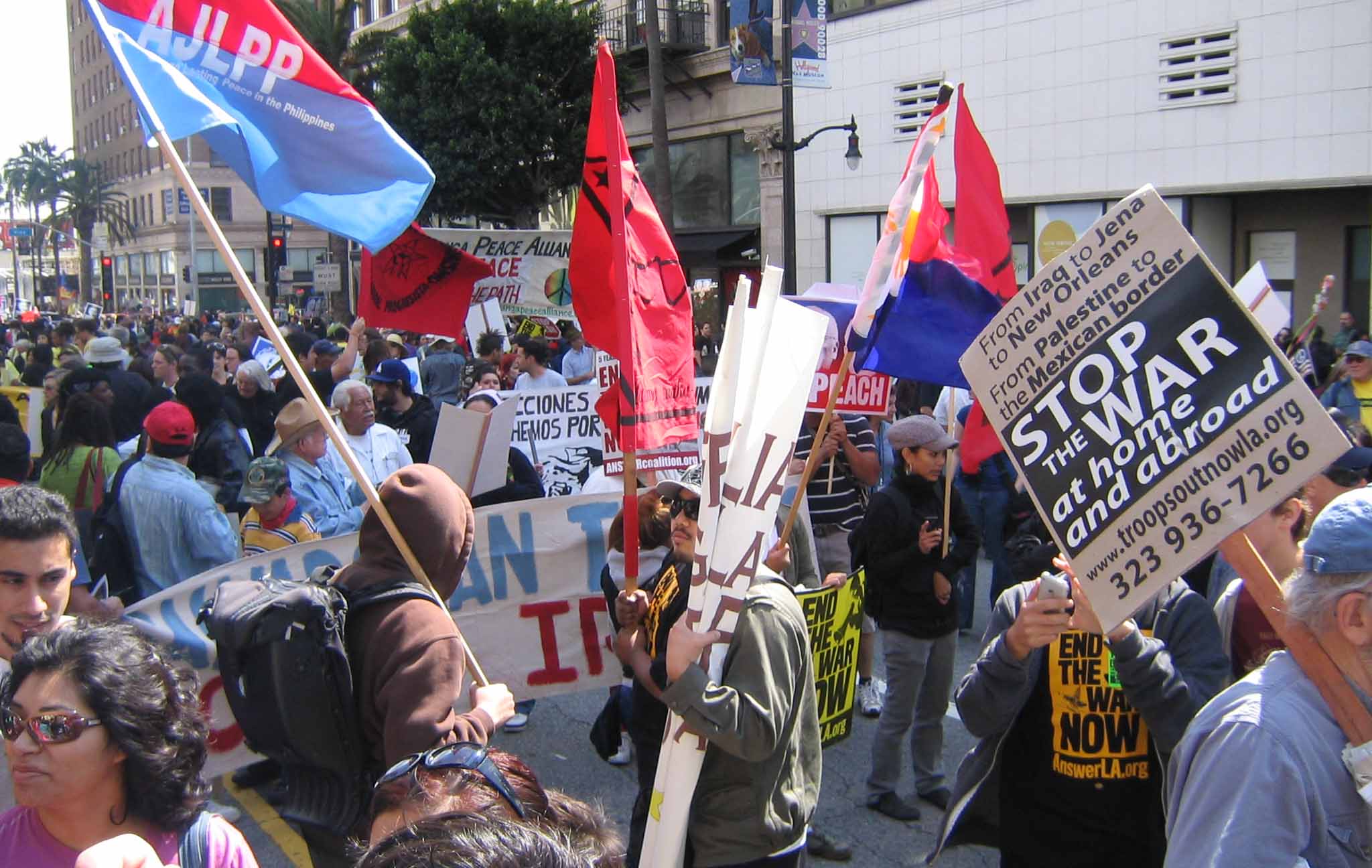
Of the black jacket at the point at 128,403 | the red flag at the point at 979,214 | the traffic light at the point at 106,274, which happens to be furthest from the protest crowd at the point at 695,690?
the traffic light at the point at 106,274

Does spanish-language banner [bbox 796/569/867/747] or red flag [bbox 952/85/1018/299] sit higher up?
red flag [bbox 952/85/1018/299]

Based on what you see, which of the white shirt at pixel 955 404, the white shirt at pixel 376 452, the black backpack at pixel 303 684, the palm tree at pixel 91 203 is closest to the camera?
the black backpack at pixel 303 684

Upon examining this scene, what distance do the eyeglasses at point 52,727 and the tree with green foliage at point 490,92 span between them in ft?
88.0

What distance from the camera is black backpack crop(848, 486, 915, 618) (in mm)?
5410

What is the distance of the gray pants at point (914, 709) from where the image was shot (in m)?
5.14

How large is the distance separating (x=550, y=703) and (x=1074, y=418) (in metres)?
4.76

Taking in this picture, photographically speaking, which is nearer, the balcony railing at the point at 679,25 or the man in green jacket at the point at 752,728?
the man in green jacket at the point at 752,728

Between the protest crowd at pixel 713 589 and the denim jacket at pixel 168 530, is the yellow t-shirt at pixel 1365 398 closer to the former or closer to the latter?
the protest crowd at pixel 713 589

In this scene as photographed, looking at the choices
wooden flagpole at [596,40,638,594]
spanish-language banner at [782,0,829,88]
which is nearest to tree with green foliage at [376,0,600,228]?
spanish-language banner at [782,0,829,88]

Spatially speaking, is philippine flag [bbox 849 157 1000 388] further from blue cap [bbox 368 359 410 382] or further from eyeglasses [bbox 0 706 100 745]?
blue cap [bbox 368 359 410 382]

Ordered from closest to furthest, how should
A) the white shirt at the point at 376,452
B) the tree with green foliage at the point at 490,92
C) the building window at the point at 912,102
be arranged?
the white shirt at the point at 376,452 → the building window at the point at 912,102 → the tree with green foliage at the point at 490,92

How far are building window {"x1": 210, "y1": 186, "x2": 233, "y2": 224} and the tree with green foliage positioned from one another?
4708 centimetres

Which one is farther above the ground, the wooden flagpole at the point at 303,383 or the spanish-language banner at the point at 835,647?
the wooden flagpole at the point at 303,383

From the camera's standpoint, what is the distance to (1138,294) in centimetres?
240
